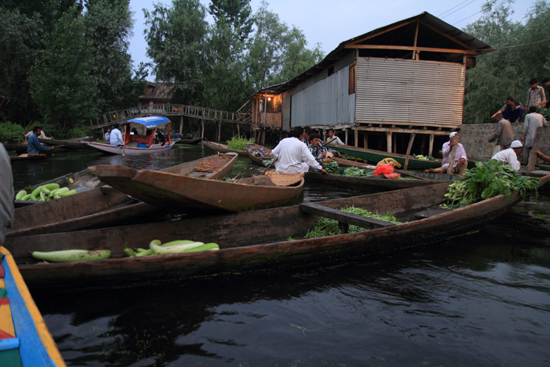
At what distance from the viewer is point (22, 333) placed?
5.58ft

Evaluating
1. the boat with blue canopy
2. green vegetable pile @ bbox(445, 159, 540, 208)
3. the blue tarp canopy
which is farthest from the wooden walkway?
green vegetable pile @ bbox(445, 159, 540, 208)

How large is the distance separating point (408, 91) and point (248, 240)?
35.4ft

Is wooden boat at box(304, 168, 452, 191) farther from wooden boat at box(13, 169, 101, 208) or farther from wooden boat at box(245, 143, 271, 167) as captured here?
wooden boat at box(13, 169, 101, 208)

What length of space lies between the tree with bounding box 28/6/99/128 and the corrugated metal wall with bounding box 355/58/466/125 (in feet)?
65.3

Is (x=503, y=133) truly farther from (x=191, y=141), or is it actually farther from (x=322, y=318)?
(x=191, y=141)

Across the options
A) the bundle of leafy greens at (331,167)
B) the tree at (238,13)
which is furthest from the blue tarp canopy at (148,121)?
the tree at (238,13)

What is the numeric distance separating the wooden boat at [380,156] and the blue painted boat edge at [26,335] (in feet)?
34.4

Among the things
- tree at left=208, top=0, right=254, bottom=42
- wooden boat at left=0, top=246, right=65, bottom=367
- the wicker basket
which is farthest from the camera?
tree at left=208, top=0, right=254, bottom=42

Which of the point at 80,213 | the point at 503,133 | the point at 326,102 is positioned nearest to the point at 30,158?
the point at 80,213

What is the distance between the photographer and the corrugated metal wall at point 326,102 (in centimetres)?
1384

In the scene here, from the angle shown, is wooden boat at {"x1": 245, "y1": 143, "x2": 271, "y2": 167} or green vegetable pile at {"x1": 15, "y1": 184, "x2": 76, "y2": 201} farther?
wooden boat at {"x1": 245, "y1": 143, "x2": 271, "y2": 167}

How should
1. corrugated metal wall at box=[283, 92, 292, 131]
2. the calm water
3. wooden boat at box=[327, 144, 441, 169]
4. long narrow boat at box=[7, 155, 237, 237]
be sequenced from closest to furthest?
the calm water < long narrow boat at box=[7, 155, 237, 237] < wooden boat at box=[327, 144, 441, 169] < corrugated metal wall at box=[283, 92, 292, 131]

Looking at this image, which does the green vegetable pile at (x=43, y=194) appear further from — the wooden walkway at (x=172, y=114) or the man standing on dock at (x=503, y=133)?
the wooden walkway at (x=172, y=114)

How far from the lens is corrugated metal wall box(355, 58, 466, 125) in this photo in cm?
1270
